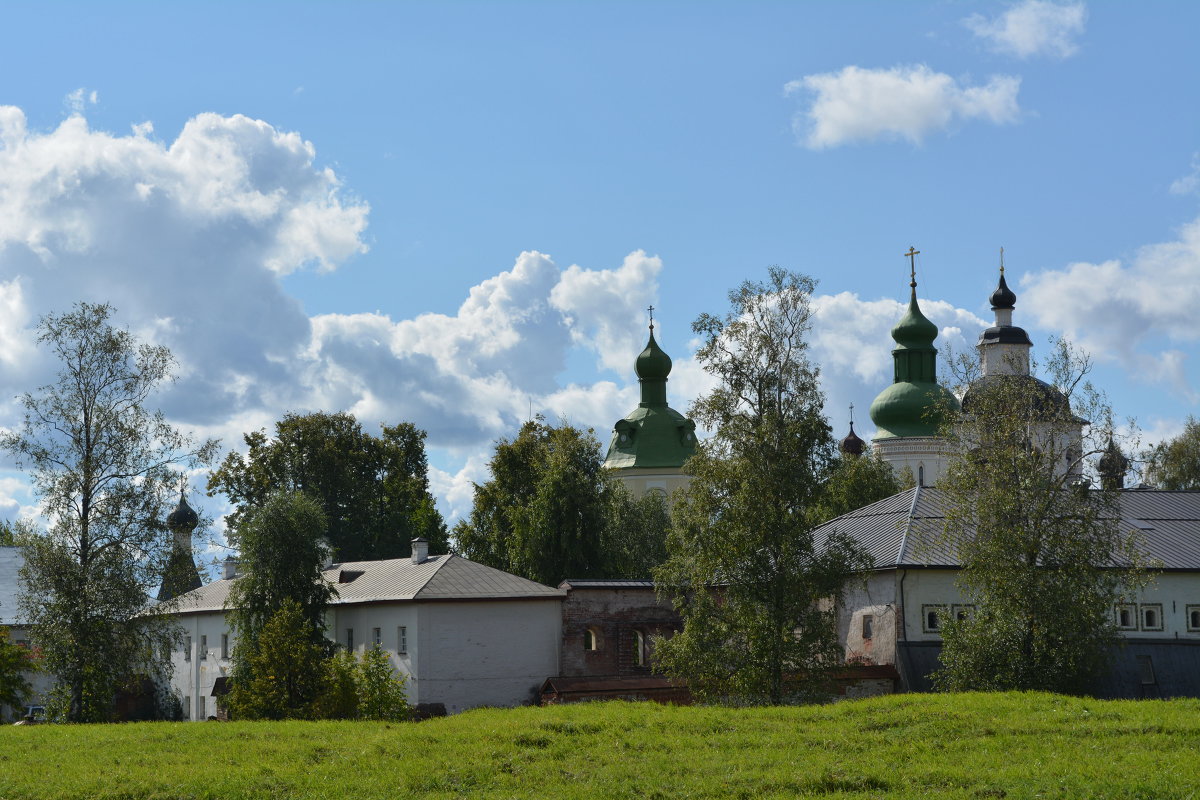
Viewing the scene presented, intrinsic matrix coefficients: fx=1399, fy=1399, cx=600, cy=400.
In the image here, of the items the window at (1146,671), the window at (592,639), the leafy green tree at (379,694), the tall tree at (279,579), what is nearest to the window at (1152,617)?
the window at (1146,671)

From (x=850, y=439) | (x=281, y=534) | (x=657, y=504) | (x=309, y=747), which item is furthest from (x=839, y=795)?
(x=850, y=439)

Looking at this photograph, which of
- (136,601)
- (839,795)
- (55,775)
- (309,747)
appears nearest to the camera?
(839,795)

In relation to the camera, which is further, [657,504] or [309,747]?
[657,504]

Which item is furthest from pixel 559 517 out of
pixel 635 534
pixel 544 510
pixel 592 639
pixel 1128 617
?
pixel 1128 617

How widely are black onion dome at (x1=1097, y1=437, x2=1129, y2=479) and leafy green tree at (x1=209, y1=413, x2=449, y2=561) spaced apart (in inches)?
1487

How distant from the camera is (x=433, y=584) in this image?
3925 cm

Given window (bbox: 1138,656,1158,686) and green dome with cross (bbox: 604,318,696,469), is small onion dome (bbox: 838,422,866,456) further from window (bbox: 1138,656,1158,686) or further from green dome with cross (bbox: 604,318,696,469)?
window (bbox: 1138,656,1158,686)

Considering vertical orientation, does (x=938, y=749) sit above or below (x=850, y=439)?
below

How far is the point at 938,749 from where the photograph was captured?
67.7 feet

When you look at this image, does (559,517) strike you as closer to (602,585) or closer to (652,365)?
(602,585)

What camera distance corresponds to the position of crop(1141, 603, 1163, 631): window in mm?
34562

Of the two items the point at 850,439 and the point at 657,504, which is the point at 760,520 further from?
the point at 850,439

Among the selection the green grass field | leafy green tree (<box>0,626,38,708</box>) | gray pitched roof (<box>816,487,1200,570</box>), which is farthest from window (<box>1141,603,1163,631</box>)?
leafy green tree (<box>0,626,38,708</box>)

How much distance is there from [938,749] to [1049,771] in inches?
90.7
